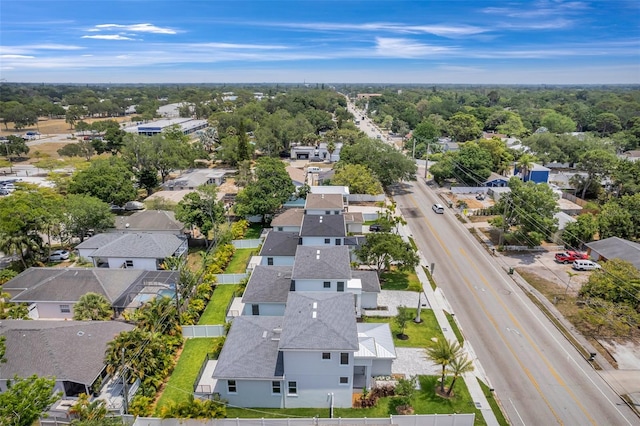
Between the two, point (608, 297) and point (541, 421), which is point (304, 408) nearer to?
point (541, 421)

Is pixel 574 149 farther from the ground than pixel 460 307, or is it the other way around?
pixel 574 149

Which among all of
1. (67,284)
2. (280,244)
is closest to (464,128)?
(280,244)

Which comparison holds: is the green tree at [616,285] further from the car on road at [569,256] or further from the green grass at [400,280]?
the green grass at [400,280]

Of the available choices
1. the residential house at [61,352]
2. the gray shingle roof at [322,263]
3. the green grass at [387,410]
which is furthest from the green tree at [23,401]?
the gray shingle roof at [322,263]

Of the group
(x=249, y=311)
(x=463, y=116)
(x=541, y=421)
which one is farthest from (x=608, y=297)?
(x=463, y=116)

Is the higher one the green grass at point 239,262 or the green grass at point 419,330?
the green grass at point 239,262

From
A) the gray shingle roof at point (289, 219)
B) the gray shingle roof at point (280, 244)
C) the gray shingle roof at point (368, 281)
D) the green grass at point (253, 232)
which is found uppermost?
the gray shingle roof at point (289, 219)

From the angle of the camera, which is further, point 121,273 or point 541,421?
point 121,273
